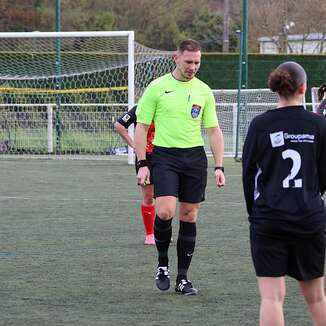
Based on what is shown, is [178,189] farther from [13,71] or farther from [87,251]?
[13,71]

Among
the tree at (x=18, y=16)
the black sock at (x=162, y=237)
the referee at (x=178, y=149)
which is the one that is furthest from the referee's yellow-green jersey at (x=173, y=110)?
the tree at (x=18, y=16)

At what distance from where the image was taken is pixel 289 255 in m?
5.28

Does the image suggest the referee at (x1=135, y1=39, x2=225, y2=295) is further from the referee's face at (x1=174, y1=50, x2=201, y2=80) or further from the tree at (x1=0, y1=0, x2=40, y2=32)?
the tree at (x1=0, y1=0, x2=40, y2=32)

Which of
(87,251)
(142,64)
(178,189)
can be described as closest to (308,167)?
(178,189)

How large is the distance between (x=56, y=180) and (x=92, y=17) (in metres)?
26.7

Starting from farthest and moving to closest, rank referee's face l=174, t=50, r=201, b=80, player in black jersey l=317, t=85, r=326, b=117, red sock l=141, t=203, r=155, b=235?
player in black jersey l=317, t=85, r=326, b=117, red sock l=141, t=203, r=155, b=235, referee's face l=174, t=50, r=201, b=80

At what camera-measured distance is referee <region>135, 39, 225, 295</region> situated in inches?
298

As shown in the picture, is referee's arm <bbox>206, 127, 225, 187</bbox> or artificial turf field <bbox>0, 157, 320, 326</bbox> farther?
referee's arm <bbox>206, 127, 225, 187</bbox>

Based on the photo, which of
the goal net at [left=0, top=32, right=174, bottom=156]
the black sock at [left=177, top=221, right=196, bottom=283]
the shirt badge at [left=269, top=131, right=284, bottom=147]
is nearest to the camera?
the shirt badge at [left=269, top=131, right=284, bottom=147]

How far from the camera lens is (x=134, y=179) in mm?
17594

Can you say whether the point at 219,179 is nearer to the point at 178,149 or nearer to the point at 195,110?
the point at 178,149

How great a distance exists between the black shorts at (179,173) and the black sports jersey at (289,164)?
7.75 ft

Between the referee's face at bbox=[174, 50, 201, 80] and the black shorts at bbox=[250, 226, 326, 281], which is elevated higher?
the referee's face at bbox=[174, 50, 201, 80]

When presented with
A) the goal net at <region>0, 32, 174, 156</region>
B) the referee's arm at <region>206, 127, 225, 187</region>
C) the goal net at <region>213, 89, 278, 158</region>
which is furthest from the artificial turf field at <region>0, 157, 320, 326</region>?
the goal net at <region>0, 32, 174, 156</region>
